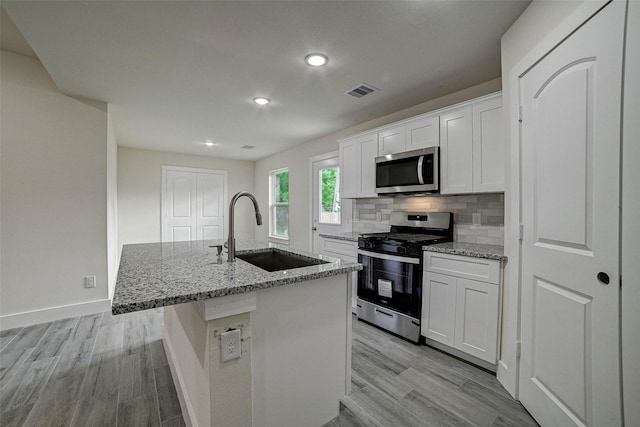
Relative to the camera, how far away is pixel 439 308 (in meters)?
2.30

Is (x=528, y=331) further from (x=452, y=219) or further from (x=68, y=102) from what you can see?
(x=68, y=102)

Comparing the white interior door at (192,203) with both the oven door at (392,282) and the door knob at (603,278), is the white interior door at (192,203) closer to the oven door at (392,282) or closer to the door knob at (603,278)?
the oven door at (392,282)

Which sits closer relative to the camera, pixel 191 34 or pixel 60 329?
pixel 191 34

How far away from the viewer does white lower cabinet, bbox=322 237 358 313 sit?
3.04 m

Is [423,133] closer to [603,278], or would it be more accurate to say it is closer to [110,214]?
[603,278]

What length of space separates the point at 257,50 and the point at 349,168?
5.96 feet

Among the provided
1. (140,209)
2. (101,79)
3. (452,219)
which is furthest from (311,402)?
(140,209)

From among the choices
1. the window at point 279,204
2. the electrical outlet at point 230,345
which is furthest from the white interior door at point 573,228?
the window at point 279,204

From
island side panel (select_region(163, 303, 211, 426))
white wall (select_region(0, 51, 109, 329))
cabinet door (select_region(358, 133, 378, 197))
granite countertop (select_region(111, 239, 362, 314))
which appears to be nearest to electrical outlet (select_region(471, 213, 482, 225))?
cabinet door (select_region(358, 133, 378, 197))

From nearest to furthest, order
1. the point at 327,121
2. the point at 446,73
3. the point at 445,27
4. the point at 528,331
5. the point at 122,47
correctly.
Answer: the point at 528,331 → the point at 445,27 → the point at 122,47 → the point at 446,73 → the point at 327,121

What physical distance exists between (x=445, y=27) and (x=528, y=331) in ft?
6.44

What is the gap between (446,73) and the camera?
2.39 meters

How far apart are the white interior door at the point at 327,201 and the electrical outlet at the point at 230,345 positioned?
2.95 meters

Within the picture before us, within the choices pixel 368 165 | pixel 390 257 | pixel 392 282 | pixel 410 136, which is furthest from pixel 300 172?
pixel 392 282
